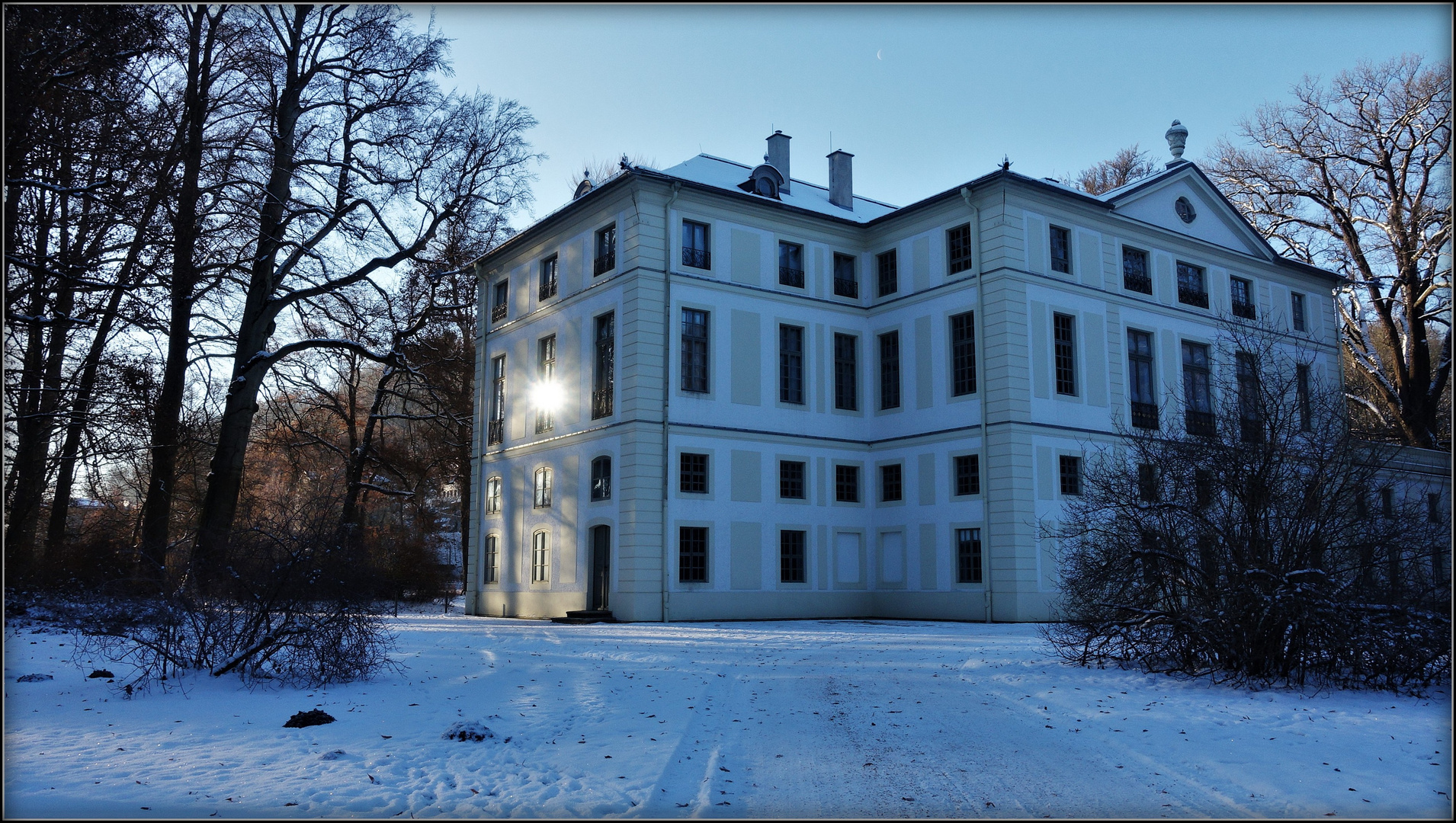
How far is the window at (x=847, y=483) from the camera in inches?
1157

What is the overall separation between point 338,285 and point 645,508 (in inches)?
335

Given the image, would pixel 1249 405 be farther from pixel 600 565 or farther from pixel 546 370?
pixel 546 370

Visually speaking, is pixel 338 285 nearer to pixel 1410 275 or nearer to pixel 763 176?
pixel 763 176

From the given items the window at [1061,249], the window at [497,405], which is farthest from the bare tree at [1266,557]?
the window at [497,405]

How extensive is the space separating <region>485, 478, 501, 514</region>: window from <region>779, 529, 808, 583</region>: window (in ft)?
30.0

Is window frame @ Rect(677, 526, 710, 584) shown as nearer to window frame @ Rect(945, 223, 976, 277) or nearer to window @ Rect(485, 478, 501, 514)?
window @ Rect(485, 478, 501, 514)

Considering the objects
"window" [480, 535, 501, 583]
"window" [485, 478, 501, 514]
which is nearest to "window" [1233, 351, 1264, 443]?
"window" [480, 535, 501, 583]

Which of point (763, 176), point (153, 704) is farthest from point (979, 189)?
→ point (153, 704)

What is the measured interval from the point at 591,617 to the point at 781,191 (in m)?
13.3

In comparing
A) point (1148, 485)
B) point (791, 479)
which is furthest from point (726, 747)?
point (791, 479)

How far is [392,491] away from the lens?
34594mm

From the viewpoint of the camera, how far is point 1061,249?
28.1 m

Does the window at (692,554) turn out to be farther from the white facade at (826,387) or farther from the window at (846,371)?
the window at (846,371)

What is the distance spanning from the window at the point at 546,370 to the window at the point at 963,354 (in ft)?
35.3
